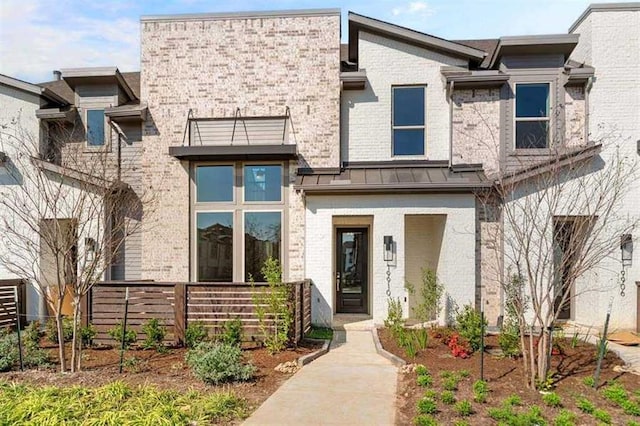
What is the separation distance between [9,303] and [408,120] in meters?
11.1

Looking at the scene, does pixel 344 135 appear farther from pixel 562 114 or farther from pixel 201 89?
pixel 562 114

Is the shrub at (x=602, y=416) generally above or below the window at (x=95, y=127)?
below

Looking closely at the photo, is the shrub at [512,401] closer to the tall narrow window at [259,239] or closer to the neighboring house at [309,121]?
the neighboring house at [309,121]

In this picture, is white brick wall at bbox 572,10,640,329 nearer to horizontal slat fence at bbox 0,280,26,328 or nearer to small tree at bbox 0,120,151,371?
small tree at bbox 0,120,151,371

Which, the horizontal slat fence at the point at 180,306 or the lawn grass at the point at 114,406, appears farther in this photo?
the horizontal slat fence at the point at 180,306

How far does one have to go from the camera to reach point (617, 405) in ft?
19.0

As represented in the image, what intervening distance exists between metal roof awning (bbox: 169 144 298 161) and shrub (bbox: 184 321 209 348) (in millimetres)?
4727

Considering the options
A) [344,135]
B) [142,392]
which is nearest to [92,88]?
[344,135]

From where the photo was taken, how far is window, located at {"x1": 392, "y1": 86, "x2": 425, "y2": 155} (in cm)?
1230

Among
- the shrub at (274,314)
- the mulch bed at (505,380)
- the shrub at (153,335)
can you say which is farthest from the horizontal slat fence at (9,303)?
the mulch bed at (505,380)

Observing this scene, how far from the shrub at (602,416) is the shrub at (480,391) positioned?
1.24 meters

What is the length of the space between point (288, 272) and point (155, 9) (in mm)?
8175

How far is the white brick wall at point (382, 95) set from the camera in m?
12.2

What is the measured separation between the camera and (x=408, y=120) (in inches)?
486
